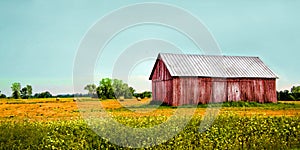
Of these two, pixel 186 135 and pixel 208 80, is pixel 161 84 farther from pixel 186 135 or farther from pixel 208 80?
pixel 186 135

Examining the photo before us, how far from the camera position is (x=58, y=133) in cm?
1364

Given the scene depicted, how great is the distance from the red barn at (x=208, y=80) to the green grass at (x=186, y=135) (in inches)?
703

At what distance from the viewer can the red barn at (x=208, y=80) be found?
35.3 metres

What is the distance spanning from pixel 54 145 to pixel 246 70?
29.6m

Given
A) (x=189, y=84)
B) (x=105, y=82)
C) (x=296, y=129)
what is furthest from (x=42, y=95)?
(x=296, y=129)

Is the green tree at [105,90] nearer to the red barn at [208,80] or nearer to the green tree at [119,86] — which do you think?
the green tree at [119,86]

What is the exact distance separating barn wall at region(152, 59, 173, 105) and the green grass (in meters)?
18.4

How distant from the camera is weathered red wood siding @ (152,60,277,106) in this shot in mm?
35031

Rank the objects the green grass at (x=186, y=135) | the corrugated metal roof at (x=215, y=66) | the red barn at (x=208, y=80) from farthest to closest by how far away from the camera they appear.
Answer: the corrugated metal roof at (x=215, y=66) < the red barn at (x=208, y=80) < the green grass at (x=186, y=135)

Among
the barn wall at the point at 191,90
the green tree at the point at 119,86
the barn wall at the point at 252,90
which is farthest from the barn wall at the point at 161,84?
the barn wall at the point at 252,90

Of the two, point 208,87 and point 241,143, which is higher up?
point 208,87

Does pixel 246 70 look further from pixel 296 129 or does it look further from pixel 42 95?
pixel 42 95

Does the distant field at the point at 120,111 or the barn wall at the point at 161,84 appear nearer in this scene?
the distant field at the point at 120,111

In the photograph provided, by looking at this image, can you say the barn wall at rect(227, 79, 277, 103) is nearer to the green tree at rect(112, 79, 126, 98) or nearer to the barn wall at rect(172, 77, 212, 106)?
the barn wall at rect(172, 77, 212, 106)
